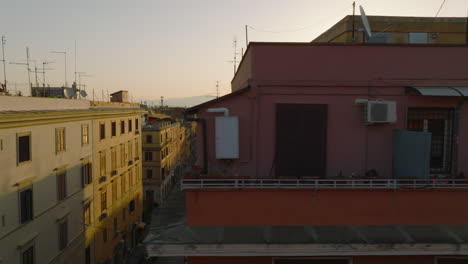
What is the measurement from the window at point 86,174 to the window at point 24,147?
6368 mm

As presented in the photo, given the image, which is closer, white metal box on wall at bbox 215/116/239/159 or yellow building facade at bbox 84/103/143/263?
white metal box on wall at bbox 215/116/239/159

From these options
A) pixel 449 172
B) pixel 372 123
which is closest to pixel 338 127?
pixel 372 123

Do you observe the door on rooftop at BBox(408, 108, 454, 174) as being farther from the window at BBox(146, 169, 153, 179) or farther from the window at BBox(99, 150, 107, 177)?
the window at BBox(146, 169, 153, 179)

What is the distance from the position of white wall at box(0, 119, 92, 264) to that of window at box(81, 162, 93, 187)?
435 millimetres

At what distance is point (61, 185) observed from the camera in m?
19.2

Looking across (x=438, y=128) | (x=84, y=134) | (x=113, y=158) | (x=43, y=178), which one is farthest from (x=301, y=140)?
(x=113, y=158)

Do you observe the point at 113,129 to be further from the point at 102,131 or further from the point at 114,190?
the point at 114,190

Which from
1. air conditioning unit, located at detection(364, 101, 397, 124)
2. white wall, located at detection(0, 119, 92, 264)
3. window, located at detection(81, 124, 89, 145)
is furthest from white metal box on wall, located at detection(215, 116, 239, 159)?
window, located at detection(81, 124, 89, 145)

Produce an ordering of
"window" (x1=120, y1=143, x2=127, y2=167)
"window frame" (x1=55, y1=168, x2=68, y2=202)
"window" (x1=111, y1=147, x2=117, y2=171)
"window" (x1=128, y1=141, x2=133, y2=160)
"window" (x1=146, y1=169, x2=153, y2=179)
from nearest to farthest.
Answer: "window frame" (x1=55, y1=168, x2=68, y2=202) → "window" (x1=111, y1=147, x2=117, y2=171) → "window" (x1=120, y1=143, x2=127, y2=167) → "window" (x1=128, y1=141, x2=133, y2=160) → "window" (x1=146, y1=169, x2=153, y2=179)

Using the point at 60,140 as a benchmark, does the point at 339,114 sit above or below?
above

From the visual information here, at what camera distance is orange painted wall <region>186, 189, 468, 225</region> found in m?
8.75

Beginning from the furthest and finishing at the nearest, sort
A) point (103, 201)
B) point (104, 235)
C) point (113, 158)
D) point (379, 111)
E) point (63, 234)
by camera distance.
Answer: point (113, 158), point (104, 235), point (103, 201), point (63, 234), point (379, 111)

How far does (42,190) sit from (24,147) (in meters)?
2.80

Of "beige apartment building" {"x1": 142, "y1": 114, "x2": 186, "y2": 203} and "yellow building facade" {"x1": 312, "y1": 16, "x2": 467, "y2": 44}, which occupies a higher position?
"yellow building facade" {"x1": 312, "y1": 16, "x2": 467, "y2": 44}
